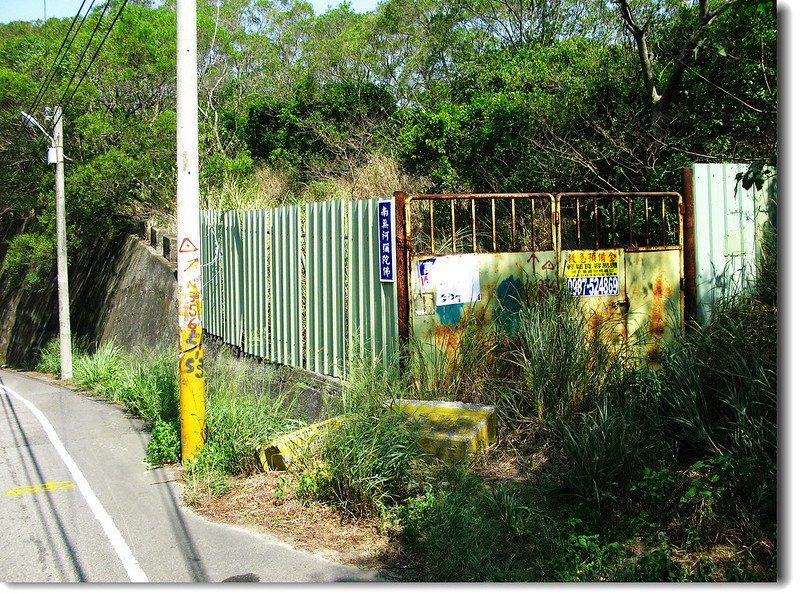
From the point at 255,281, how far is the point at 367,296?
3.76 metres

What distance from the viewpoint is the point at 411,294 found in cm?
778

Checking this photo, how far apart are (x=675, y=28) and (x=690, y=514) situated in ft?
29.9

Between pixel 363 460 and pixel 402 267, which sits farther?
pixel 402 267

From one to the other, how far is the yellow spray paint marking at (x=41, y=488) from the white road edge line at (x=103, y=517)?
0.10 metres

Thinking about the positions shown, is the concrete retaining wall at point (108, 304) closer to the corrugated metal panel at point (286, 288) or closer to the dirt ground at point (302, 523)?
the corrugated metal panel at point (286, 288)

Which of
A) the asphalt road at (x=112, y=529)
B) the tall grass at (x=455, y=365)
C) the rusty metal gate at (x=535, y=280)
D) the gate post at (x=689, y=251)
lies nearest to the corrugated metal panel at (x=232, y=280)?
the asphalt road at (x=112, y=529)

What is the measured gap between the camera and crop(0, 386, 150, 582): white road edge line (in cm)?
547

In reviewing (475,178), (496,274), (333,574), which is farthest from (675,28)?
(333,574)

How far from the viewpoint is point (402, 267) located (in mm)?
7828

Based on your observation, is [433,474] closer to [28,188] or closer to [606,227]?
[606,227]

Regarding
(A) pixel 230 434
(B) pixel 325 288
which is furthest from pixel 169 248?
(A) pixel 230 434

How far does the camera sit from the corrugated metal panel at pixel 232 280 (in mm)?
12594

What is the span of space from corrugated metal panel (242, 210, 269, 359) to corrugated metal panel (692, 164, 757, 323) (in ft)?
19.5

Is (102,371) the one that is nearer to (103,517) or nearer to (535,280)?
(103,517)
